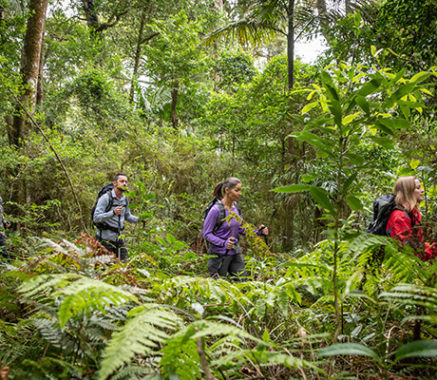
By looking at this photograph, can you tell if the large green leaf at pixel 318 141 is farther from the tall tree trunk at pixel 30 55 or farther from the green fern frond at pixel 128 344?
the tall tree trunk at pixel 30 55

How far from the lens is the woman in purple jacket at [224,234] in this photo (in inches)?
154

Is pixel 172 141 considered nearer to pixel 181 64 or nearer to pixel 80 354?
pixel 181 64

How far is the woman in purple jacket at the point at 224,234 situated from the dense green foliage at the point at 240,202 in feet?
1.24

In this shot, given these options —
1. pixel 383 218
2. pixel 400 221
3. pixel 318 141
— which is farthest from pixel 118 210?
pixel 318 141

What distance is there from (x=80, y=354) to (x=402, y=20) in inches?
200

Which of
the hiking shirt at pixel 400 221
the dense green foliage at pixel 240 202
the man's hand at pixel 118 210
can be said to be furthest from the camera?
the man's hand at pixel 118 210

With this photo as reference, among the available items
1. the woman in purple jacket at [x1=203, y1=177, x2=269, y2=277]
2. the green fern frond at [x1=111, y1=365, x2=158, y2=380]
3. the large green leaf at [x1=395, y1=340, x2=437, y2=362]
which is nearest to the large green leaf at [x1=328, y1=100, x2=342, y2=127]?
the large green leaf at [x1=395, y1=340, x2=437, y2=362]

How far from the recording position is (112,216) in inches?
→ 174

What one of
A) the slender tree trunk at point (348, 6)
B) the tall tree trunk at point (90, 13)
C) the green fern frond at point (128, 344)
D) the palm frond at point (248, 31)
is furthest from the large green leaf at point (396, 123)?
the tall tree trunk at point (90, 13)

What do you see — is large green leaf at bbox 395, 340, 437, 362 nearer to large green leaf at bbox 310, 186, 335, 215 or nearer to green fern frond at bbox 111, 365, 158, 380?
large green leaf at bbox 310, 186, 335, 215

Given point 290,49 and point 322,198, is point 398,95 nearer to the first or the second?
point 322,198

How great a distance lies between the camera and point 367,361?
1.05 meters

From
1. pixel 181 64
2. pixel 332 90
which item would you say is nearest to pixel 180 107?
pixel 181 64

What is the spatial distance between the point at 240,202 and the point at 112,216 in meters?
3.63
